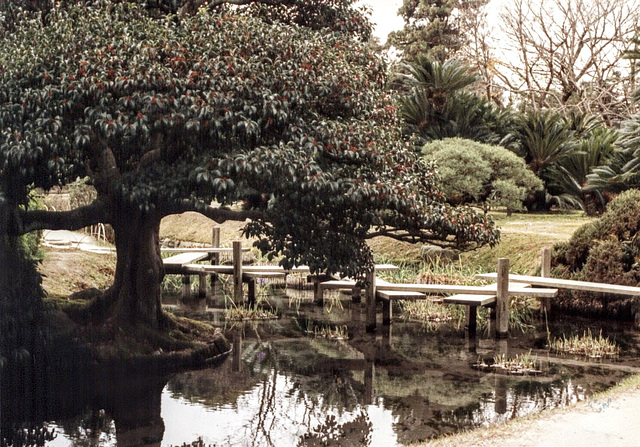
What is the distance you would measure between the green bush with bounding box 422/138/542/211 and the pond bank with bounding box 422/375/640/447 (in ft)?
35.8

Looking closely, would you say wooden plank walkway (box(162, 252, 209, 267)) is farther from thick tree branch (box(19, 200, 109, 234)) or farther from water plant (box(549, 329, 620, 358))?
water plant (box(549, 329, 620, 358))

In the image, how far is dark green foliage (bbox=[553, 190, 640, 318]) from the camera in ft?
45.6

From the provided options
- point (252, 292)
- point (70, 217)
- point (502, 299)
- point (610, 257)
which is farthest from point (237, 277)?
point (610, 257)

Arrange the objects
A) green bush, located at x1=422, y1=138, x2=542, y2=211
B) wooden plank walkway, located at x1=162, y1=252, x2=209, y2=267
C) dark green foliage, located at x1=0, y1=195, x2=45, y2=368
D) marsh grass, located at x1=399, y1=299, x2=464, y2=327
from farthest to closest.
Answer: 1. green bush, located at x1=422, y1=138, x2=542, y2=211
2. wooden plank walkway, located at x1=162, y1=252, x2=209, y2=267
3. marsh grass, located at x1=399, y1=299, x2=464, y2=327
4. dark green foliage, located at x1=0, y1=195, x2=45, y2=368

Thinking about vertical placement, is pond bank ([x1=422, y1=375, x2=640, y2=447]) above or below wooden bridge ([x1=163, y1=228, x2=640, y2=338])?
below

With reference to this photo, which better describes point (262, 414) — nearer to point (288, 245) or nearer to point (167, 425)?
point (167, 425)

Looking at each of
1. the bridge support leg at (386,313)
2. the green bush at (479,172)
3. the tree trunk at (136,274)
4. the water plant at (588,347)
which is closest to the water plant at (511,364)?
the water plant at (588,347)

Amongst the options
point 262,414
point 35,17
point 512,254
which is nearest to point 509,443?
point 262,414

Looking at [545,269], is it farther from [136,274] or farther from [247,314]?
[136,274]

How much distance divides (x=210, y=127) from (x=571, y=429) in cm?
460

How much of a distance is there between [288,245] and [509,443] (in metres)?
3.93

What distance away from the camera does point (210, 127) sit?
26.3 feet

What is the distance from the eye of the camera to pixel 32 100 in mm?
7879

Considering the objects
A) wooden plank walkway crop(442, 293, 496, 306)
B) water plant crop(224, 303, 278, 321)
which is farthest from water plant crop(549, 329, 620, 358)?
water plant crop(224, 303, 278, 321)
